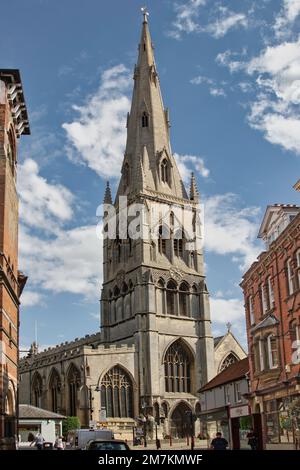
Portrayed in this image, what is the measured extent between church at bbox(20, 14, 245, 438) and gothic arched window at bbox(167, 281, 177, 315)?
0.11 meters

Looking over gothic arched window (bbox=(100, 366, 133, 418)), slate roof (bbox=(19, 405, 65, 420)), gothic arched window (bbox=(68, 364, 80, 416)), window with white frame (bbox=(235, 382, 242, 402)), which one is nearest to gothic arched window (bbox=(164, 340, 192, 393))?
gothic arched window (bbox=(100, 366, 133, 418))

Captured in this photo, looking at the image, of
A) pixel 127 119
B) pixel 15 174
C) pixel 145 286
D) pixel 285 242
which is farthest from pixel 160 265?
pixel 285 242

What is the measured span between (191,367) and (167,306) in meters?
7.02

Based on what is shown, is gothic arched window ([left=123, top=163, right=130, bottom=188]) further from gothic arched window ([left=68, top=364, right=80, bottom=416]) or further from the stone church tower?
gothic arched window ([left=68, top=364, right=80, bottom=416])

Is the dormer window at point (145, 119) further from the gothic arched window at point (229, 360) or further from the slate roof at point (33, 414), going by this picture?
the slate roof at point (33, 414)

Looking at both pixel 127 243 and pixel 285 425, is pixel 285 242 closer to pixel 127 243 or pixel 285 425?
pixel 285 425

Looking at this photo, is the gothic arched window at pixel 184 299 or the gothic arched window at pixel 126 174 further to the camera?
the gothic arched window at pixel 126 174

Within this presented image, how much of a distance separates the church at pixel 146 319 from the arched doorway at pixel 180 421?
4.2 inches

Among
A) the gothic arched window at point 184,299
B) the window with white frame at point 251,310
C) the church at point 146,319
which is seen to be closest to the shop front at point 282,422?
the window with white frame at point 251,310

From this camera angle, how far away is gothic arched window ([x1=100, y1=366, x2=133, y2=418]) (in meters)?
67.7

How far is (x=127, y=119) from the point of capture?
86062 millimetres

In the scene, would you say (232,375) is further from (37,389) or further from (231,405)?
(37,389)

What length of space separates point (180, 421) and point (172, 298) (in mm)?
13045

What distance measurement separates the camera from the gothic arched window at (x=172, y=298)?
7450cm
